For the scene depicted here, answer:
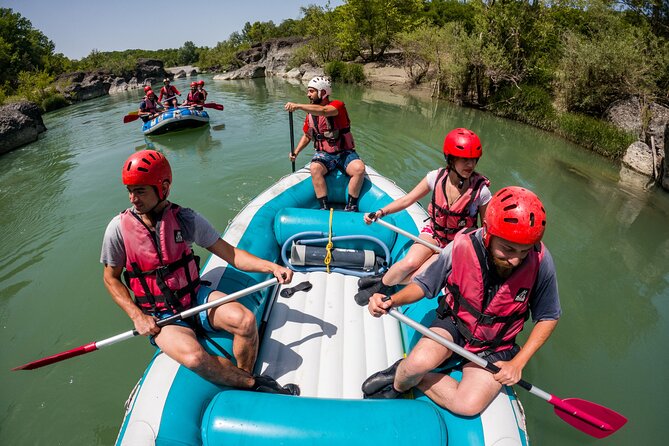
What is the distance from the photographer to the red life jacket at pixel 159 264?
2027 mm

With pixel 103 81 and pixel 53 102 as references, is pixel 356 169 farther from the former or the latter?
pixel 103 81

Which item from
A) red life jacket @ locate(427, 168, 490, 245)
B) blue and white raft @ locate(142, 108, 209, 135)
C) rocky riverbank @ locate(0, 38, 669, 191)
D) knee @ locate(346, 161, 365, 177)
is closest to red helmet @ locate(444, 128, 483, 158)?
red life jacket @ locate(427, 168, 490, 245)

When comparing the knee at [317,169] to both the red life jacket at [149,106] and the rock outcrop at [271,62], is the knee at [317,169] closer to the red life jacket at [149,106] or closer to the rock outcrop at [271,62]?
the red life jacket at [149,106]

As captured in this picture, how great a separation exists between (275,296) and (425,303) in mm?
1308

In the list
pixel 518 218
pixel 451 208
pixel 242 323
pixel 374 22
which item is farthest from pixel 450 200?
pixel 374 22

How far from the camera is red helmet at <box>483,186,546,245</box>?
1526mm

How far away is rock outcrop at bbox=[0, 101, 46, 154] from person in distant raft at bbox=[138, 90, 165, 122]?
4068mm

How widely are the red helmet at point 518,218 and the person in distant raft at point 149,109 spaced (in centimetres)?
1022

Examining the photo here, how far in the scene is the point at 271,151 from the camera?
26.6ft

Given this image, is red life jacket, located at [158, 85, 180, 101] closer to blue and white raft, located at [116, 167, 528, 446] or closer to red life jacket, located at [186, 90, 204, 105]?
red life jacket, located at [186, 90, 204, 105]

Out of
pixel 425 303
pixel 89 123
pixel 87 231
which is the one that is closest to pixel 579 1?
pixel 425 303

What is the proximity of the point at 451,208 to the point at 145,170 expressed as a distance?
7.04ft

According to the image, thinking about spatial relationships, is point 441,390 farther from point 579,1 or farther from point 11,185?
point 579,1

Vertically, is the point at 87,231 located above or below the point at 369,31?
below
